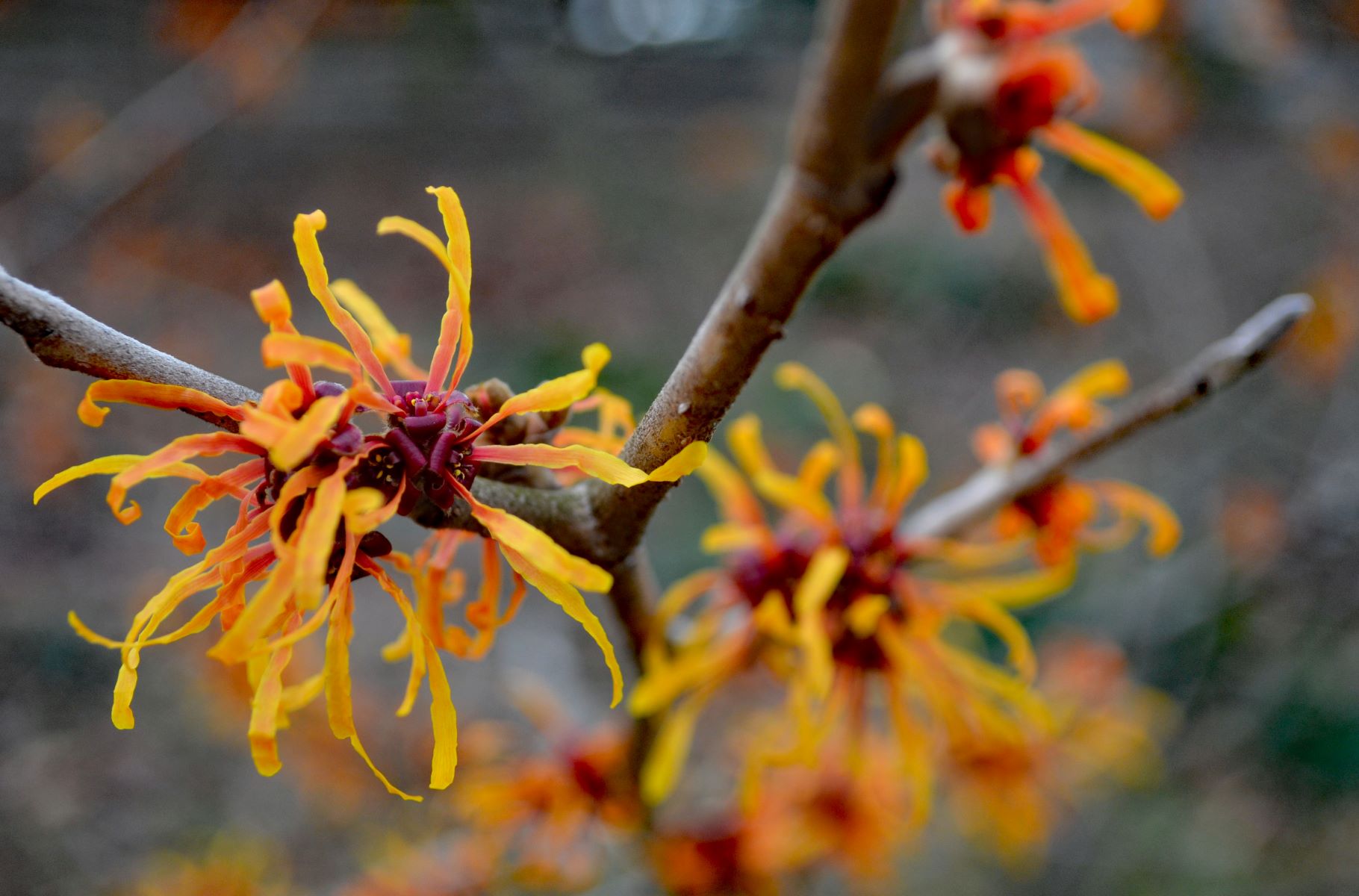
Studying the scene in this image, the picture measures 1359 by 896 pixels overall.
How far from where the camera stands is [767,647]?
86 cm

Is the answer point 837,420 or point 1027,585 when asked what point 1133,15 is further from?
point 1027,585

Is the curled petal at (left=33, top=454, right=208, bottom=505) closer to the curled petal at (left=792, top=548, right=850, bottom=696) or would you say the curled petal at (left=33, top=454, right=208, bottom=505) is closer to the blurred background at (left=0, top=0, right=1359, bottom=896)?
the curled petal at (left=792, top=548, right=850, bottom=696)

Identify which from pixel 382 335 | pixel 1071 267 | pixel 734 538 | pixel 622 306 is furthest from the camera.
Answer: pixel 622 306

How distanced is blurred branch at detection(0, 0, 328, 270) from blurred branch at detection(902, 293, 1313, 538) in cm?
312

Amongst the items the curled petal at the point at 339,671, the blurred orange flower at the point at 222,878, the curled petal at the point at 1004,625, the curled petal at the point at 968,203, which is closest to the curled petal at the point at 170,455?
the curled petal at the point at 339,671

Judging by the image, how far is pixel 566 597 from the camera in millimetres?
437

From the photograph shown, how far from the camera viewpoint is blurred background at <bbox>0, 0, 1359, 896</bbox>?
2.44 meters

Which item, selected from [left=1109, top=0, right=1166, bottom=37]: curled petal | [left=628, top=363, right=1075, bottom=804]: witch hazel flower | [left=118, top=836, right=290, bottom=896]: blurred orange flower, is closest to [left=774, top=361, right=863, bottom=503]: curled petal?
[left=628, top=363, right=1075, bottom=804]: witch hazel flower

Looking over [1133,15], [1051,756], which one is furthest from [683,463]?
[1051,756]

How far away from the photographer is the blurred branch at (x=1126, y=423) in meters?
0.66

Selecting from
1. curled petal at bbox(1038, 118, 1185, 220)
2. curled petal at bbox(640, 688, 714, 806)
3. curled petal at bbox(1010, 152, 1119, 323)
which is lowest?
curled petal at bbox(640, 688, 714, 806)

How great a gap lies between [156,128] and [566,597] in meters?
4.38

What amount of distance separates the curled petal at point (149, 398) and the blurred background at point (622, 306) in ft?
3.39

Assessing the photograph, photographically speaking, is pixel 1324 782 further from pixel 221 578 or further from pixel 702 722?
pixel 221 578
